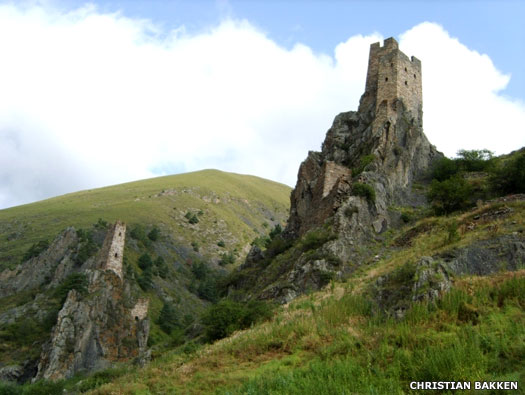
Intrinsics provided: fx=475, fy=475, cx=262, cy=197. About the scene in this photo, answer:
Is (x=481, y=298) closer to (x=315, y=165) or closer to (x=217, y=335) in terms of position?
(x=217, y=335)

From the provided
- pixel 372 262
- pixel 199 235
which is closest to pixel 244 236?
pixel 199 235

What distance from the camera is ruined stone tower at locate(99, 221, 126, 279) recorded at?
181ft

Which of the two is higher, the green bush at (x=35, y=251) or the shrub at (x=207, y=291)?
the green bush at (x=35, y=251)

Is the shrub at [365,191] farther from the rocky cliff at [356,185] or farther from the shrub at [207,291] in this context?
the shrub at [207,291]

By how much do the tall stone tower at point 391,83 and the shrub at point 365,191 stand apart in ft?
34.6

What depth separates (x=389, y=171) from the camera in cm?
3656

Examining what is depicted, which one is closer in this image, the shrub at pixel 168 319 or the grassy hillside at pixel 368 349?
the grassy hillside at pixel 368 349

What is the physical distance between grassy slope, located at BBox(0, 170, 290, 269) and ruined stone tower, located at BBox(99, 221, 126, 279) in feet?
67.3

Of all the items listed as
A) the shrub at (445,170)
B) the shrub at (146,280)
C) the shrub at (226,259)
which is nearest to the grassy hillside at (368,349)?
the shrub at (445,170)

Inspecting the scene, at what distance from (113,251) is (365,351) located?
48555mm

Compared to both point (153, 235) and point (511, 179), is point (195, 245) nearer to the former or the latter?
point (153, 235)

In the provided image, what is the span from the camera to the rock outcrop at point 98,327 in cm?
4225

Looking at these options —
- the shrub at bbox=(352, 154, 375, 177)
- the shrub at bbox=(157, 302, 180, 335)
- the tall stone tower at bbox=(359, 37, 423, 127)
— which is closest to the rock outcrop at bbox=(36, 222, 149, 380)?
the shrub at bbox=(157, 302, 180, 335)

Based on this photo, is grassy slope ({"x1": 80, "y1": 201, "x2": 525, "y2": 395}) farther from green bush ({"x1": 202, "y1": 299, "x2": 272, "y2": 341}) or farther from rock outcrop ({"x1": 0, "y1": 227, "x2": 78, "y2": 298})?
rock outcrop ({"x1": 0, "y1": 227, "x2": 78, "y2": 298})
